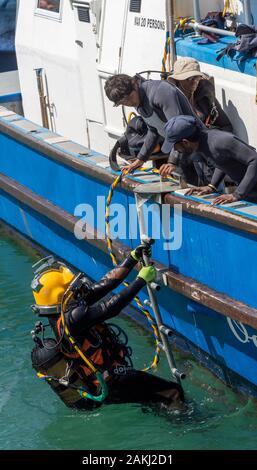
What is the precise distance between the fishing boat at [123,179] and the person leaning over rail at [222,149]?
0.13 m

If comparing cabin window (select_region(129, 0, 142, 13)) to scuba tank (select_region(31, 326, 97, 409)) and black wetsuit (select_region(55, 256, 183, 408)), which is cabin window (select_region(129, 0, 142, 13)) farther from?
scuba tank (select_region(31, 326, 97, 409))

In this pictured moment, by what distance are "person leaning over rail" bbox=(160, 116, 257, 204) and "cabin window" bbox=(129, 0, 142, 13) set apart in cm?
192

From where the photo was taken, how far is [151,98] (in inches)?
253

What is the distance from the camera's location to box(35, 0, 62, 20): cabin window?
8.92m

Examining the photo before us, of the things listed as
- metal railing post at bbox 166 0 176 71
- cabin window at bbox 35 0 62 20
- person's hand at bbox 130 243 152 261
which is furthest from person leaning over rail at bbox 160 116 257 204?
cabin window at bbox 35 0 62 20

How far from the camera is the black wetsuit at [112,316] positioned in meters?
5.43

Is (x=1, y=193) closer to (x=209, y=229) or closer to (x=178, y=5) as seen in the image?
(x=178, y=5)

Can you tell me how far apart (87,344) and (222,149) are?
1.47 meters

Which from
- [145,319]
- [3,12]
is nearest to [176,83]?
[145,319]

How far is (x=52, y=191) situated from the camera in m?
8.29

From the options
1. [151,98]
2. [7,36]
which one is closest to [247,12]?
[151,98]

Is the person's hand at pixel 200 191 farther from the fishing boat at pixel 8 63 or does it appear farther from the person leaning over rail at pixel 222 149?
the fishing boat at pixel 8 63

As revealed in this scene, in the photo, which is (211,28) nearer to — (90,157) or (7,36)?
(90,157)

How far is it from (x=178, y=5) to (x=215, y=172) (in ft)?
5.64
